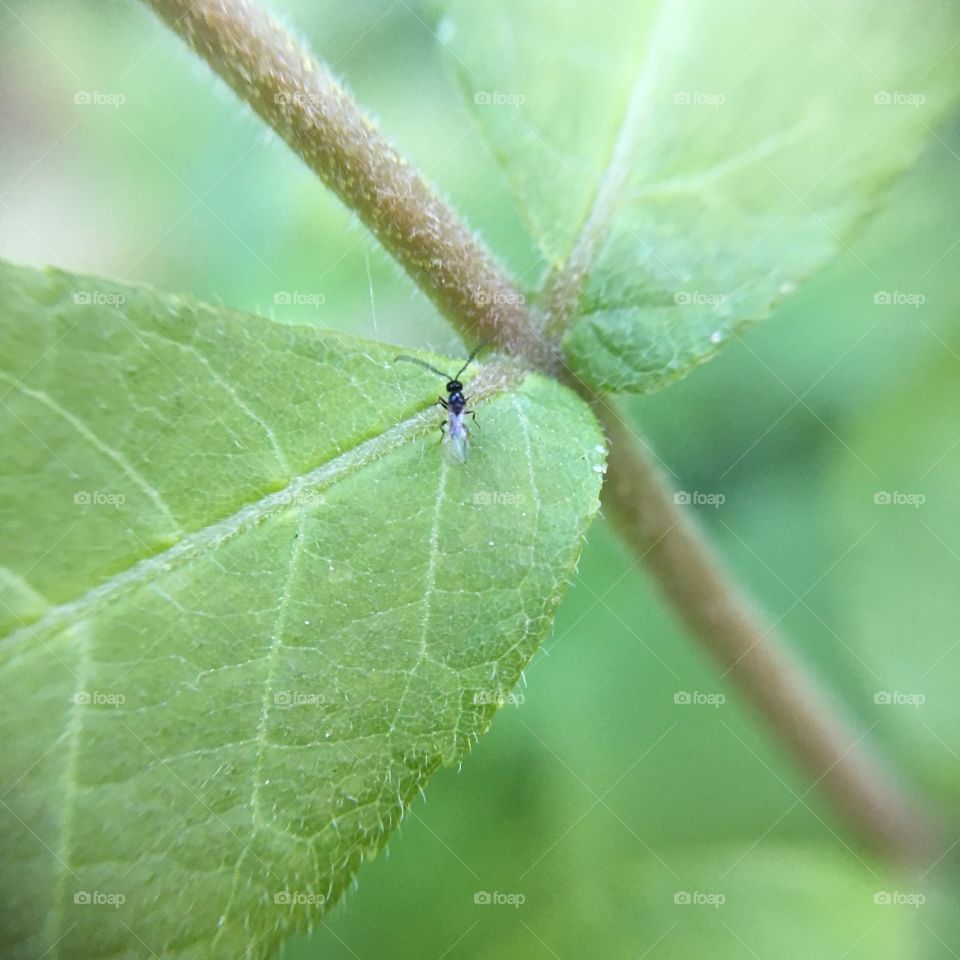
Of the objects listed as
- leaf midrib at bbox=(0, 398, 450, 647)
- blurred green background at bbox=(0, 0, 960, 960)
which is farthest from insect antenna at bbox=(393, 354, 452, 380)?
blurred green background at bbox=(0, 0, 960, 960)

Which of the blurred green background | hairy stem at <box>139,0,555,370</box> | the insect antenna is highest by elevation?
hairy stem at <box>139,0,555,370</box>

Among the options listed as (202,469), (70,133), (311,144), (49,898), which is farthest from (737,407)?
(70,133)

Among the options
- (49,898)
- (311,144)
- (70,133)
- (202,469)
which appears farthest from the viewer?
(70,133)

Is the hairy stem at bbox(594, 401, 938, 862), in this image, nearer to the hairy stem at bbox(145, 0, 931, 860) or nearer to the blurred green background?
the hairy stem at bbox(145, 0, 931, 860)

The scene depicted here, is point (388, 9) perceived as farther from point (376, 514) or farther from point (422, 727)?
point (422, 727)

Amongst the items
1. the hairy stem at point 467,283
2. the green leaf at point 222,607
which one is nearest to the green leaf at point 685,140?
the hairy stem at point 467,283

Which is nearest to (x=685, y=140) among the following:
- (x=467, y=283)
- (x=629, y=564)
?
(x=467, y=283)
